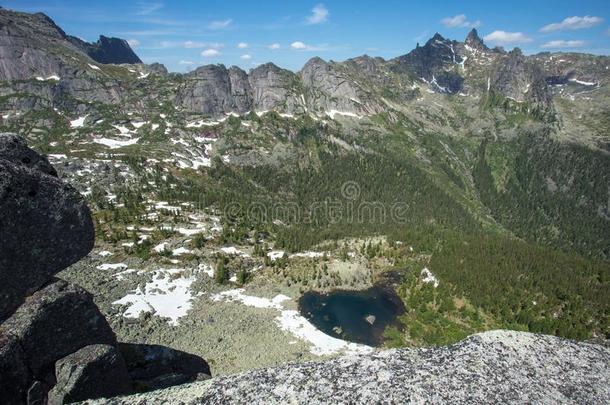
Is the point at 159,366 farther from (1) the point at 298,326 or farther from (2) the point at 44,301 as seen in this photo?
(1) the point at 298,326

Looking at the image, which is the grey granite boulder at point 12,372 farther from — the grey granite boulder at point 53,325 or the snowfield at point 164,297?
the snowfield at point 164,297

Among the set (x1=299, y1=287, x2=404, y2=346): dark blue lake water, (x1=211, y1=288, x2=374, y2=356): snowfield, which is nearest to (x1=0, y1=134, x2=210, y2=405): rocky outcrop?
(x1=211, y1=288, x2=374, y2=356): snowfield

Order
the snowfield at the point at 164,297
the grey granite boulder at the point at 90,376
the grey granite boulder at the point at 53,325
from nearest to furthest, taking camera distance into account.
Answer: the grey granite boulder at the point at 53,325 < the grey granite boulder at the point at 90,376 < the snowfield at the point at 164,297

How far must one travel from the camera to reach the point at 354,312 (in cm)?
7944

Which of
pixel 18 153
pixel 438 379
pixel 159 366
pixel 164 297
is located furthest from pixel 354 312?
pixel 18 153

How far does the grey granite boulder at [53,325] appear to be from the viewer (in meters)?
18.2

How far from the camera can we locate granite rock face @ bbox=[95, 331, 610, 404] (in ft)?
38.9

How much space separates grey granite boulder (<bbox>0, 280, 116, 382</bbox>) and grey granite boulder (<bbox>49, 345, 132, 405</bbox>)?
61cm

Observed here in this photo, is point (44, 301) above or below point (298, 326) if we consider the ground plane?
above

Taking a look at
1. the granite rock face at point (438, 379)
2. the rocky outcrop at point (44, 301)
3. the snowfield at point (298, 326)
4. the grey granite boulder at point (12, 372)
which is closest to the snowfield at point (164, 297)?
the snowfield at point (298, 326)

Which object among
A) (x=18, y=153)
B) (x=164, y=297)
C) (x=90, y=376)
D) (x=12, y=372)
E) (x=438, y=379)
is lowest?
(x=164, y=297)

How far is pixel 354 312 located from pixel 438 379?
228 feet

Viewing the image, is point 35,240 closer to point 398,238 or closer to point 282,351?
point 282,351

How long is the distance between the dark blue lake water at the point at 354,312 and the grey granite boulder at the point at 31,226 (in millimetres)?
55407
